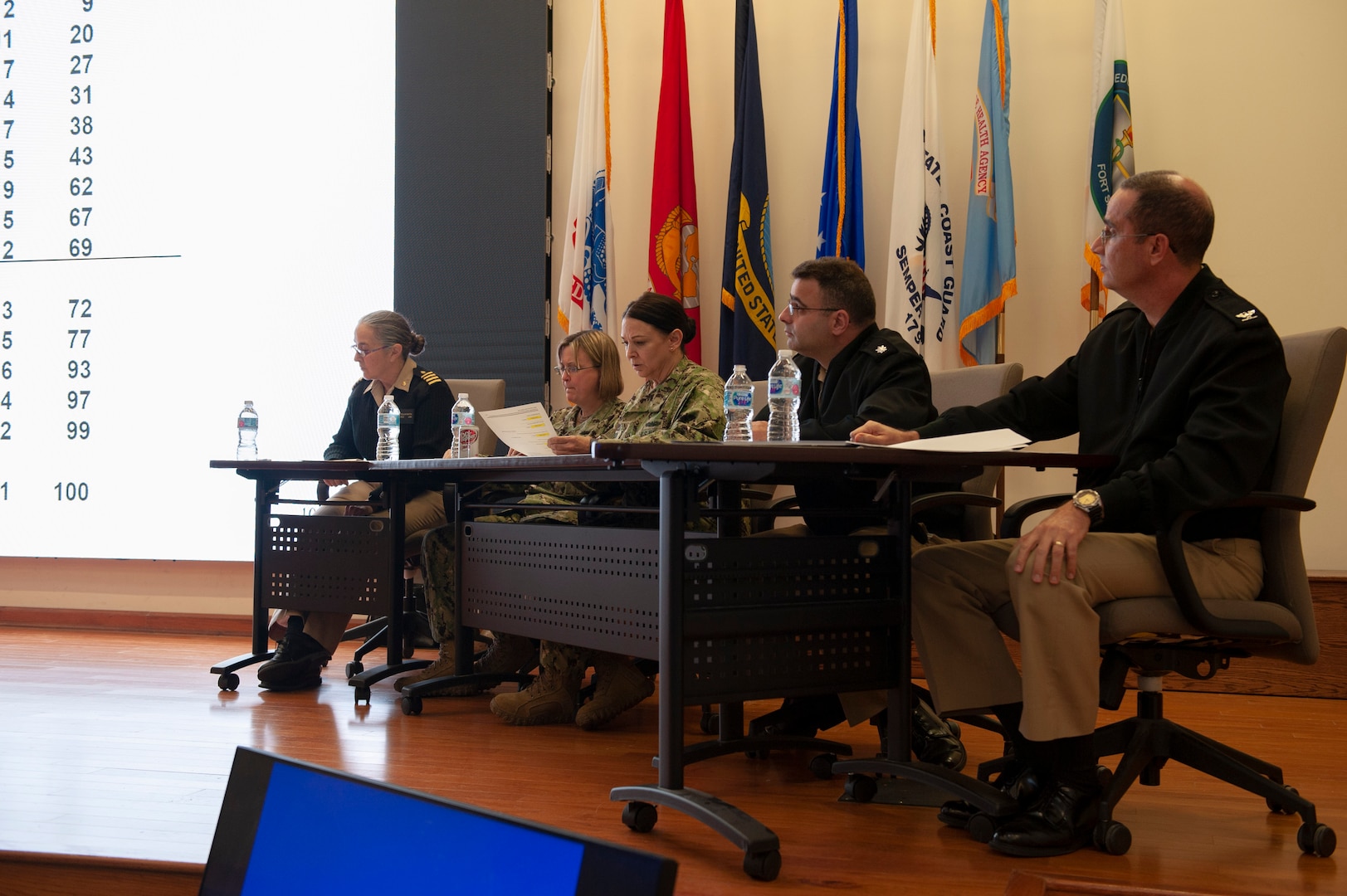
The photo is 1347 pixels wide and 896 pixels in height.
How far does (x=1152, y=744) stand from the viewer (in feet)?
6.02

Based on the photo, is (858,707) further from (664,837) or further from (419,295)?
(419,295)

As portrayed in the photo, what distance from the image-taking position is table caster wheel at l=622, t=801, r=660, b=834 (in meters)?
1.79

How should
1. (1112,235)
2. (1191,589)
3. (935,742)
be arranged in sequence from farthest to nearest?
(935,742) < (1112,235) < (1191,589)

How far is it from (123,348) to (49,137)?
3.31 feet

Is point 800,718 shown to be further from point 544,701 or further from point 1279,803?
point 1279,803

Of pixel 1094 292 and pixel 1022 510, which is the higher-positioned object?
pixel 1094 292

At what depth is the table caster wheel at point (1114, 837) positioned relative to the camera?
1673 millimetres

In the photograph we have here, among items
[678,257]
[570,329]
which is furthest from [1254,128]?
[570,329]

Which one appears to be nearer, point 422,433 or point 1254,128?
point 422,433

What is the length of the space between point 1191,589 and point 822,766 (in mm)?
850

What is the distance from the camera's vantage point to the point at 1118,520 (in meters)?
1.81

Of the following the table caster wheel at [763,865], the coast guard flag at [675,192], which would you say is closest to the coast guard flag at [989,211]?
the coast guard flag at [675,192]

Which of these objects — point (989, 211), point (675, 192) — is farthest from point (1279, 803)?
point (675, 192)

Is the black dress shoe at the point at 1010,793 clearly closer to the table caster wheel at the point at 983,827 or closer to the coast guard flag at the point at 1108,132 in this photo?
the table caster wheel at the point at 983,827
